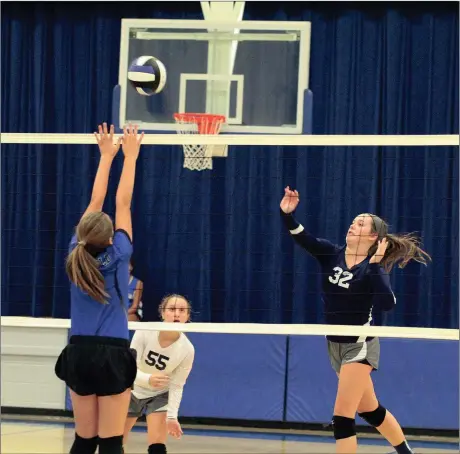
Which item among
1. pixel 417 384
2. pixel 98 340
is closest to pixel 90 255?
pixel 98 340

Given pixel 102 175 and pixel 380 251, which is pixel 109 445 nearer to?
pixel 102 175

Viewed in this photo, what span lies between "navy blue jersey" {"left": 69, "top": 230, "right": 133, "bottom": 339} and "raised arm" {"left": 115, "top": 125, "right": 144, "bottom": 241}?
0.45 ft

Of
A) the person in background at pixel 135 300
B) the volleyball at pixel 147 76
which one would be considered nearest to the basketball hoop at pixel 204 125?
the volleyball at pixel 147 76

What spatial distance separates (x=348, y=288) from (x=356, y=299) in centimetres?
9

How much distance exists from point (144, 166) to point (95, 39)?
1.57 meters

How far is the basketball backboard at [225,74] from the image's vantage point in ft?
28.9

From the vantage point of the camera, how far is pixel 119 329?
4.80 metres

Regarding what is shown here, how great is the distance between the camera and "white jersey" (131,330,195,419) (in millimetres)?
Result: 5996

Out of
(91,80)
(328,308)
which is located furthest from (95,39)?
(328,308)

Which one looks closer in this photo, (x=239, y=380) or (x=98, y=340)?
(x=98, y=340)

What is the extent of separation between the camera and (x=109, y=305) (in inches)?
188

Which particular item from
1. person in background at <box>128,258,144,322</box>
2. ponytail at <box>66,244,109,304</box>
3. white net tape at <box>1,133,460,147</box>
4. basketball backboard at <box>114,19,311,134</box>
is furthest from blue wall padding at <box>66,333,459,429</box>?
ponytail at <box>66,244,109,304</box>

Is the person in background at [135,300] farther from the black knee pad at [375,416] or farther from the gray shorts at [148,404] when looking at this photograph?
the black knee pad at [375,416]

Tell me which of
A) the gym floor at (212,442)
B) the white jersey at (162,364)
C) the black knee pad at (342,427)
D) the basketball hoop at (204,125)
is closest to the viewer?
the black knee pad at (342,427)
